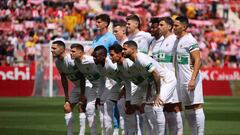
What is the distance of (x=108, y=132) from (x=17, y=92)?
22303 millimetres

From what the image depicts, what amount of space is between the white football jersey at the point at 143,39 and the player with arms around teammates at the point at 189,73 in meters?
1.47

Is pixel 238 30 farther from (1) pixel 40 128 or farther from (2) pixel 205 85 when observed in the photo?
(1) pixel 40 128

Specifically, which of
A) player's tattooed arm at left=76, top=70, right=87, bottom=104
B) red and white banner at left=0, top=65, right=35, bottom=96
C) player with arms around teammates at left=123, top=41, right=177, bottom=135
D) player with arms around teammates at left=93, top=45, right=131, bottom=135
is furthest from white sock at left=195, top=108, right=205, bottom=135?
red and white banner at left=0, top=65, right=35, bottom=96

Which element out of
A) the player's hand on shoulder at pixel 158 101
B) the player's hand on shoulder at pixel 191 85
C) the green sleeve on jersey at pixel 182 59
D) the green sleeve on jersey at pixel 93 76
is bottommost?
the player's hand on shoulder at pixel 158 101

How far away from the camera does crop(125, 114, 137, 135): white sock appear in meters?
14.5

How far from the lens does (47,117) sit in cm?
2420

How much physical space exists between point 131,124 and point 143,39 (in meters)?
2.55

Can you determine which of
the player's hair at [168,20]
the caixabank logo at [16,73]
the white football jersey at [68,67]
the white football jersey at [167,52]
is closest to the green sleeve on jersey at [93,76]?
the white football jersey at [68,67]

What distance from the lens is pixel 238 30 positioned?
4850 cm

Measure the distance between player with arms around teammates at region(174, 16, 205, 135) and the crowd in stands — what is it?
24.0 meters

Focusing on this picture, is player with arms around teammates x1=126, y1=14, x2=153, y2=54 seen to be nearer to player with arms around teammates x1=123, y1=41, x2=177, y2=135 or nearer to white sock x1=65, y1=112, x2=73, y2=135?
player with arms around teammates x1=123, y1=41, x2=177, y2=135

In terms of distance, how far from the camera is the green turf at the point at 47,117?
1930cm

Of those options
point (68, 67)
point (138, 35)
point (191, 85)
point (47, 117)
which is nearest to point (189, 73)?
point (191, 85)

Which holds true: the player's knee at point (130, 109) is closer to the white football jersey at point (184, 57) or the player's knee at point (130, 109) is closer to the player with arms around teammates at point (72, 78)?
the white football jersey at point (184, 57)
